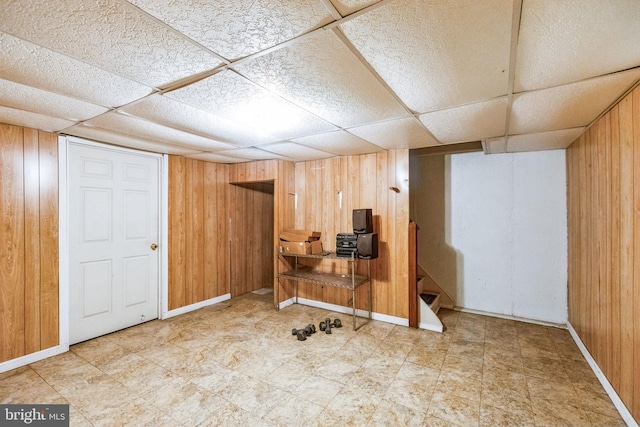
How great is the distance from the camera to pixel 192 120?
90.9 inches

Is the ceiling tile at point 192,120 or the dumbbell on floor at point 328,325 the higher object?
the ceiling tile at point 192,120

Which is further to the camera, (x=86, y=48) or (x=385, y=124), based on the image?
(x=385, y=124)

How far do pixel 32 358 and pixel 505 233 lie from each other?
213 inches

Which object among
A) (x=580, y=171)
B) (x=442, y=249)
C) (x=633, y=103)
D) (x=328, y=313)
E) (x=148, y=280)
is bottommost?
(x=328, y=313)

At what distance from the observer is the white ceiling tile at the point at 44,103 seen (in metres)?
1.74

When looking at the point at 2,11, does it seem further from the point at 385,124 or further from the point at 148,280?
the point at 148,280

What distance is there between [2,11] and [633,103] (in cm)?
323

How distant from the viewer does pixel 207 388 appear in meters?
2.23

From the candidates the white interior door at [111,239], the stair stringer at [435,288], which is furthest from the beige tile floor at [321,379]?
the stair stringer at [435,288]

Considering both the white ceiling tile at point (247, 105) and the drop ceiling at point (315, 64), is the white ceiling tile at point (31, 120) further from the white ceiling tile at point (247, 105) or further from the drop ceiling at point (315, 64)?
the white ceiling tile at point (247, 105)

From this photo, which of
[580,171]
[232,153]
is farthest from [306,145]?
[580,171]

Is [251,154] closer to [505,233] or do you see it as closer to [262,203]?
[262,203]

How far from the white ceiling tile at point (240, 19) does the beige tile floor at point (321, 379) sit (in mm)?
2257

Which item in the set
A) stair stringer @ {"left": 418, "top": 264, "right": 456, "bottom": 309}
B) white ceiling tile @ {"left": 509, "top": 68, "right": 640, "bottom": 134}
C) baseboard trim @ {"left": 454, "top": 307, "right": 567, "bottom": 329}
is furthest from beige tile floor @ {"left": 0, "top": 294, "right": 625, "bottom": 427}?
white ceiling tile @ {"left": 509, "top": 68, "right": 640, "bottom": 134}
